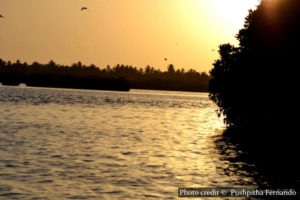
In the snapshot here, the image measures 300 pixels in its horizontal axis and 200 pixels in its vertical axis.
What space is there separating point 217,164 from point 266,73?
64.9 ft

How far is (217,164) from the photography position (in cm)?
3297

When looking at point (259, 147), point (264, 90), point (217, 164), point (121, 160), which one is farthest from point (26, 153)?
point (264, 90)

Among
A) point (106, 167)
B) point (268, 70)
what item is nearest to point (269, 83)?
point (268, 70)

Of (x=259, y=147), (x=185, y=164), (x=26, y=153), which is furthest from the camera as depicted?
(x=259, y=147)

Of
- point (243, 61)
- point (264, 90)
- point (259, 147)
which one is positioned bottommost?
point (259, 147)

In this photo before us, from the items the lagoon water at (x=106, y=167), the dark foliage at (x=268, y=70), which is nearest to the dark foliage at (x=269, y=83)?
the dark foliage at (x=268, y=70)

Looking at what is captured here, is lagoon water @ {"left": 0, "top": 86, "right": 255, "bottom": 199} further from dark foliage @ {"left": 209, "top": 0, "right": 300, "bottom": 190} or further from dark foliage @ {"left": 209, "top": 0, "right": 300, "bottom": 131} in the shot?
dark foliage @ {"left": 209, "top": 0, "right": 300, "bottom": 131}

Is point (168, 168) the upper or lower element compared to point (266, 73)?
lower

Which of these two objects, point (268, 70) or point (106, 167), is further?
point (268, 70)

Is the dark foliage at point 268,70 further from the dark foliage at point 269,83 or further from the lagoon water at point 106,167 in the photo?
the lagoon water at point 106,167

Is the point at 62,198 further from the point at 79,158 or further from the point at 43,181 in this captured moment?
the point at 79,158

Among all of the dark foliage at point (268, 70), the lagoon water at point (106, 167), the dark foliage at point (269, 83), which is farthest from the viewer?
the dark foliage at point (268, 70)

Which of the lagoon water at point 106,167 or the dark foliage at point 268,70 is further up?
the dark foliage at point 268,70

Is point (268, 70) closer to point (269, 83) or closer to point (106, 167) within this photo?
point (269, 83)
